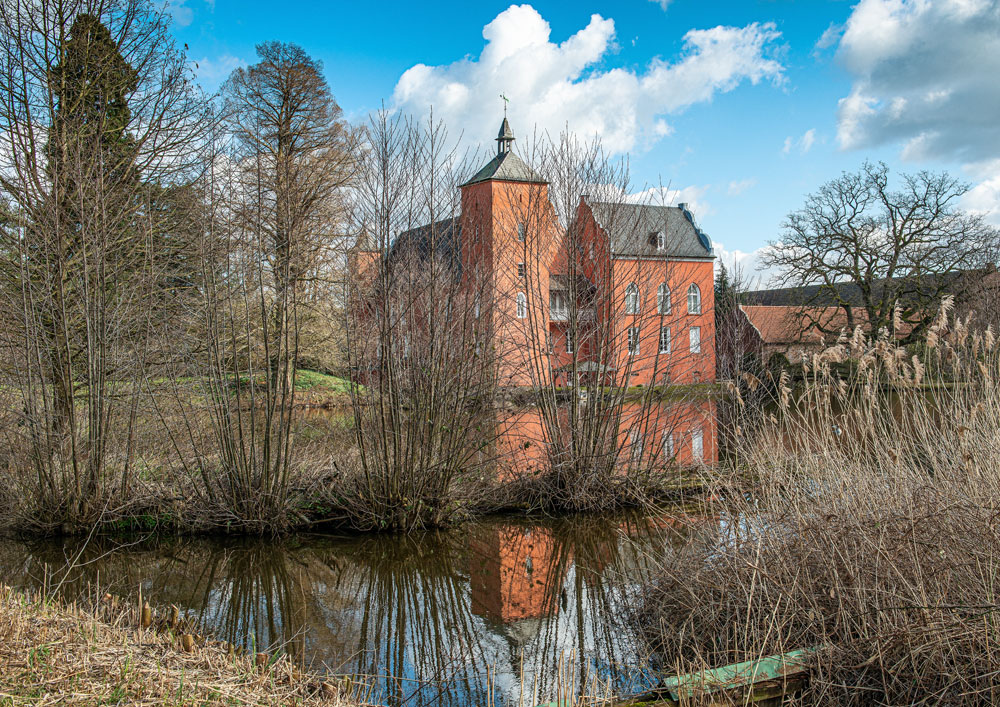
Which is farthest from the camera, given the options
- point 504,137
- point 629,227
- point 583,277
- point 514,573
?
point 504,137

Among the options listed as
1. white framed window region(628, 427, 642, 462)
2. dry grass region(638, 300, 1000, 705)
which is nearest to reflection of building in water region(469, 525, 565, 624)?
dry grass region(638, 300, 1000, 705)

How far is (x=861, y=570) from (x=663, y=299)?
6.10 m

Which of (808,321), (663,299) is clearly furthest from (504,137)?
(663,299)

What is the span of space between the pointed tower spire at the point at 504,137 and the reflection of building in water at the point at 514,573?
18138mm

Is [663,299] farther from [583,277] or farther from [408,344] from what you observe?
[408,344]

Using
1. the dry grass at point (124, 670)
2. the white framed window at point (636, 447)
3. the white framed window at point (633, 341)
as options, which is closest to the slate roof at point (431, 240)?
the white framed window at point (633, 341)

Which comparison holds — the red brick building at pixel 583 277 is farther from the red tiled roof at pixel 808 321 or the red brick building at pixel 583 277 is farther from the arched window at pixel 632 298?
the red tiled roof at pixel 808 321

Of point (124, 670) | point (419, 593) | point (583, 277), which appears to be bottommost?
point (419, 593)

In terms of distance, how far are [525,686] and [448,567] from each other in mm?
3058

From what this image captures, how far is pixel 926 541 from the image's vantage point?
14.5 feet

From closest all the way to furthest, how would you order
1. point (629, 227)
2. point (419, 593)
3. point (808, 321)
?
point (419, 593) → point (629, 227) → point (808, 321)

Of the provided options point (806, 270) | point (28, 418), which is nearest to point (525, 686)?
point (28, 418)

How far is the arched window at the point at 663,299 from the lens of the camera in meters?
10.2

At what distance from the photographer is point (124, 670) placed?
12.1ft
